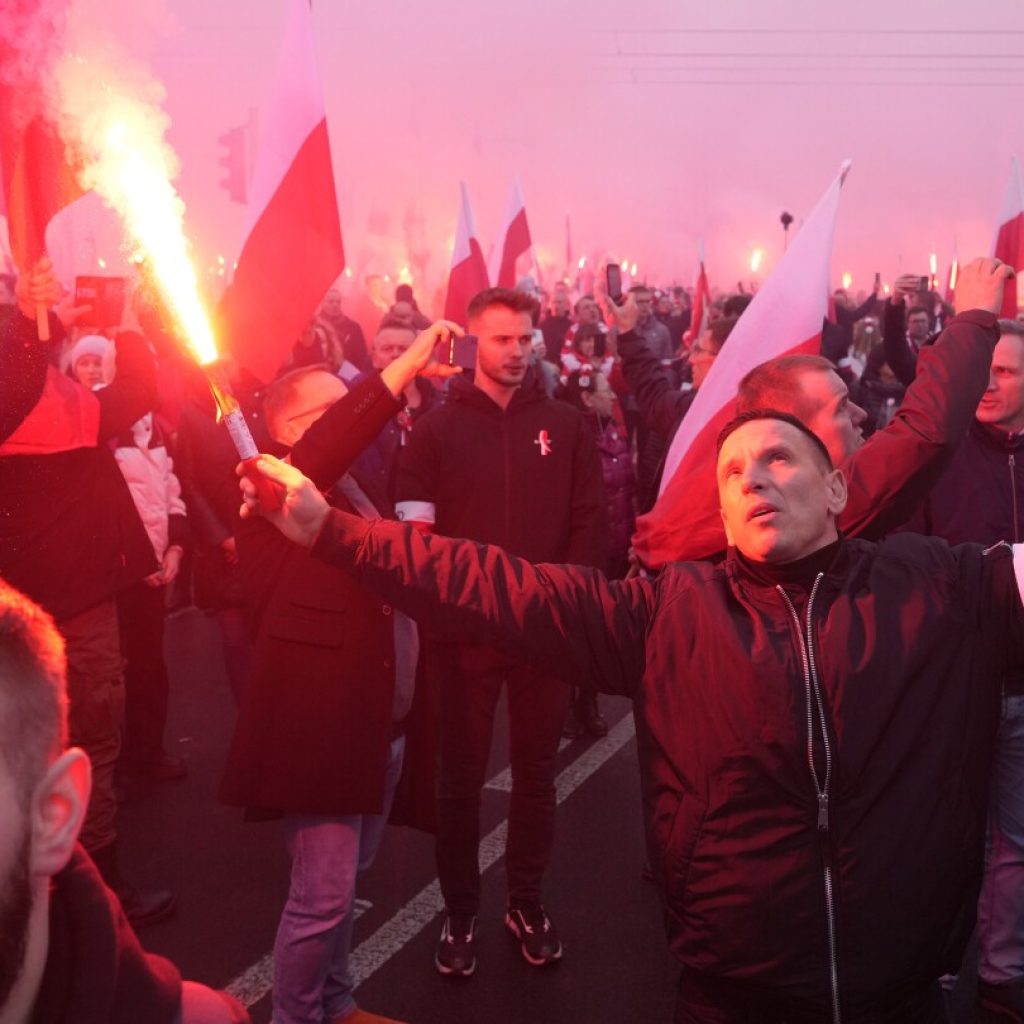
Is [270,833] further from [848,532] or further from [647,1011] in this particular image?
[848,532]

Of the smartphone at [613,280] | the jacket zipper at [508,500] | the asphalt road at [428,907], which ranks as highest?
the smartphone at [613,280]

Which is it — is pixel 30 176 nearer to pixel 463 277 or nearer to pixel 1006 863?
pixel 1006 863

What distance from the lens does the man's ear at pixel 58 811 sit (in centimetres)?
137

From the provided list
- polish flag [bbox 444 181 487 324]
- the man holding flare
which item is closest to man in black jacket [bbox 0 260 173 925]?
the man holding flare

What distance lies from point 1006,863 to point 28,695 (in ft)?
10.3

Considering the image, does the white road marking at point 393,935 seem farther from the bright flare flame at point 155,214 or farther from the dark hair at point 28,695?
the dark hair at point 28,695

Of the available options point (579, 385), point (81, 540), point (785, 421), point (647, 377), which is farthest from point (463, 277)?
point (785, 421)

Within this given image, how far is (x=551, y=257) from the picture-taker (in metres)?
51.6

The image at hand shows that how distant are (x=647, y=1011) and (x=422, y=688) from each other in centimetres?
126

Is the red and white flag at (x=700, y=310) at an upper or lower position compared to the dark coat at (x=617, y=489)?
upper

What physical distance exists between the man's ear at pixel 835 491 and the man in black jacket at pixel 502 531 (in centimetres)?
169

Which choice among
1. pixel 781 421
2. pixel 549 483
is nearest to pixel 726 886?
pixel 781 421

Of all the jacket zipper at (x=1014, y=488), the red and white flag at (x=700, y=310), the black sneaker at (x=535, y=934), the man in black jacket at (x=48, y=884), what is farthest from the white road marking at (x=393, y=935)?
the red and white flag at (x=700, y=310)

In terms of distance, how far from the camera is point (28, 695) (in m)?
1.42
